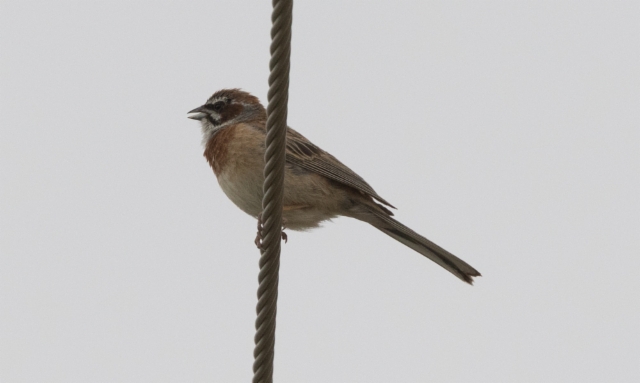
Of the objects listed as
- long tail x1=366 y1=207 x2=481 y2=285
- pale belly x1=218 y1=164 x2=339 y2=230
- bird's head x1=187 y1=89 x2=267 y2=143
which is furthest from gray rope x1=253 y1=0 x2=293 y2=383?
bird's head x1=187 y1=89 x2=267 y2=143

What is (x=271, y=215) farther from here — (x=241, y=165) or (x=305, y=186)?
(x=305, y=186)

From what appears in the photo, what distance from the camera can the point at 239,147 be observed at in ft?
25.2

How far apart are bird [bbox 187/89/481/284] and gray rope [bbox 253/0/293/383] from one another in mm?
2880

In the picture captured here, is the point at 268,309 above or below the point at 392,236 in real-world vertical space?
below

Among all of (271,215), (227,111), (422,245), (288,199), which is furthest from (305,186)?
(271,215)

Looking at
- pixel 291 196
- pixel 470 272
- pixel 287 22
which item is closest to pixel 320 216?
A: pixel 291 196

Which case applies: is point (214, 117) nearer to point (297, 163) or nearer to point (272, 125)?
point (297, 163)

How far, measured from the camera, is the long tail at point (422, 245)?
7898 millimetres

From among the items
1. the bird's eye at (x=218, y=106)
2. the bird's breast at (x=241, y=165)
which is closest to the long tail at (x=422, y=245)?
the bird's breast at (x=241, y=165)

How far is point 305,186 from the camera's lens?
7.80 meters

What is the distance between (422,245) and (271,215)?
147 inches

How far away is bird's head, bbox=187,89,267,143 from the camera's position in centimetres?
856

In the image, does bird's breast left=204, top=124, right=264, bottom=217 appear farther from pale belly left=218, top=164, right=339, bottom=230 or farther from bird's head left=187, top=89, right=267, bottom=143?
bird's head left=187, top=89, right=267, bottom=143

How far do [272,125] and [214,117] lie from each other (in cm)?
445
